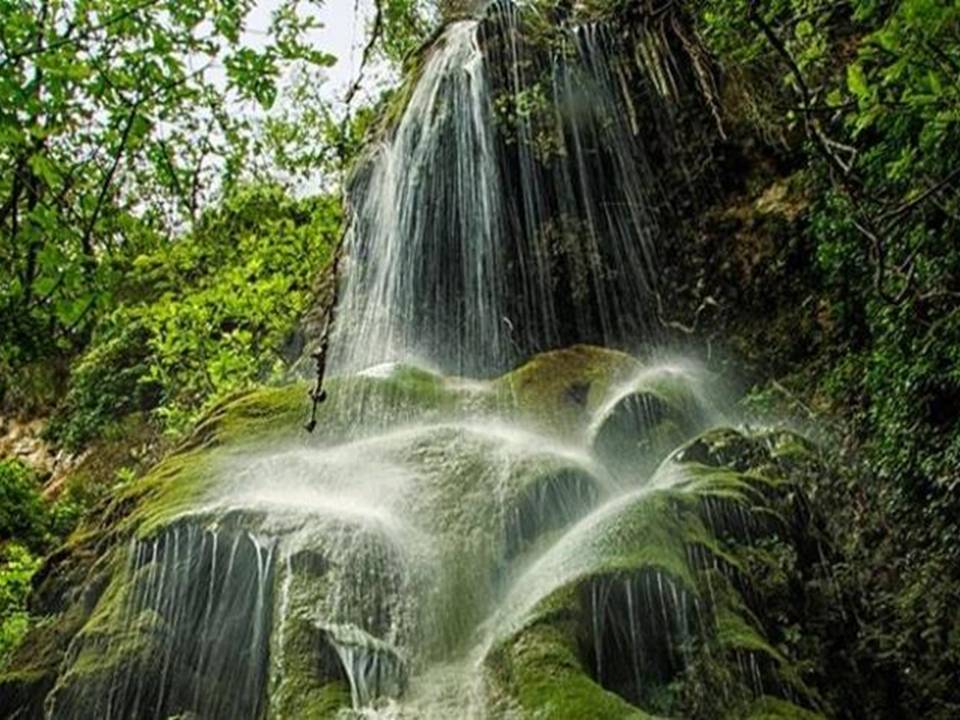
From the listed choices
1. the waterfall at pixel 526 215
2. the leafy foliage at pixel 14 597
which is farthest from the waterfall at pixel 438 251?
the leafy foliage at pixel 14 597

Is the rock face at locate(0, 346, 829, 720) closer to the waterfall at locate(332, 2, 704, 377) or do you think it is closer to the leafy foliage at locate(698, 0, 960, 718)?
the leafy foliage at locate(698, 0, 960, 718)

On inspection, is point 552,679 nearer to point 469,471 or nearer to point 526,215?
point 469,471

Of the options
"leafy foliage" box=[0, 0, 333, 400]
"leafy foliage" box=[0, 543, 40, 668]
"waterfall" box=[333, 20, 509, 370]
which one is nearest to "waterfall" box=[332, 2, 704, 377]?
"waterfall" box=[333, 20, 509, 370]

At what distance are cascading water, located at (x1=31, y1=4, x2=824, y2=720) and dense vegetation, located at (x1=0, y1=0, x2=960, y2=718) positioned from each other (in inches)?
40.1

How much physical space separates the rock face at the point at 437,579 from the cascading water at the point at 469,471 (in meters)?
0.02

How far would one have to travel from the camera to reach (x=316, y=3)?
4289 mm

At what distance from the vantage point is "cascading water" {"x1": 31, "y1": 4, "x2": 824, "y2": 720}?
14.0ft

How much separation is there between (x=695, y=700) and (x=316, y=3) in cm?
376

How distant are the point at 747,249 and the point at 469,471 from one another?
15.9 ft

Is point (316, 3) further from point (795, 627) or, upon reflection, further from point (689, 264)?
point (689, 264)

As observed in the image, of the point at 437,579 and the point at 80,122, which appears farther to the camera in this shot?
the point at 437,579

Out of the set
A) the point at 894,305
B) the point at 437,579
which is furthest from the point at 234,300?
the point at 894,305

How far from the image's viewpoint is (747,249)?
30.3 feet

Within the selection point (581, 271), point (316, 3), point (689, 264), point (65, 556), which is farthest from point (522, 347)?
point (316, 3)
